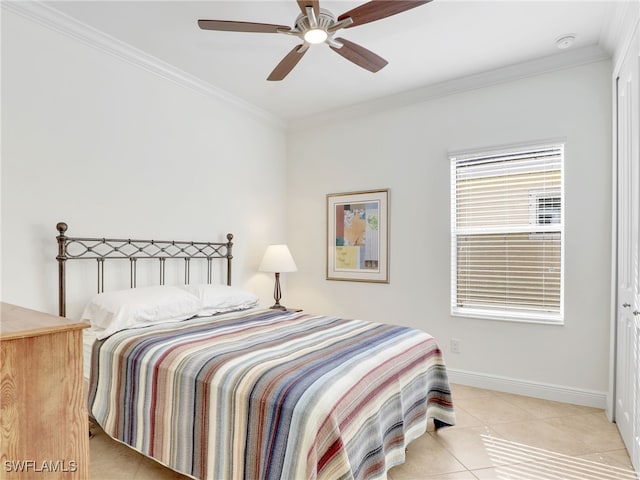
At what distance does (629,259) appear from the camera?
2246mm

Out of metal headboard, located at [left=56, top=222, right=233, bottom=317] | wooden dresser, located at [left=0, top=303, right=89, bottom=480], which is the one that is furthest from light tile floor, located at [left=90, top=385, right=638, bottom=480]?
wooden dresser, located at [left=0, top=303, right=89, bottom=480]

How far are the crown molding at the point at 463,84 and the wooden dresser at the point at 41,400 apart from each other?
3329mm

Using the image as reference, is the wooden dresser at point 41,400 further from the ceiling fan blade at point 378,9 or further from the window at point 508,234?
the window at point 508,234

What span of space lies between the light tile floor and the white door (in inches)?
6.1

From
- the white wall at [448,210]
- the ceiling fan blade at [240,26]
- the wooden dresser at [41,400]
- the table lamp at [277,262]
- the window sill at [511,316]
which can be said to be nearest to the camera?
the wooden dresser at [41,400]

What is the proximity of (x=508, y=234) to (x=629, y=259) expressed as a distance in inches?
38.0

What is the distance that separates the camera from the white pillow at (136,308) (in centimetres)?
226

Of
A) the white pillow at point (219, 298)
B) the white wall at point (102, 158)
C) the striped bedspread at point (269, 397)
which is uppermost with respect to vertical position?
the white wall at point (102, 158)

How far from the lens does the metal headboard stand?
232 cm

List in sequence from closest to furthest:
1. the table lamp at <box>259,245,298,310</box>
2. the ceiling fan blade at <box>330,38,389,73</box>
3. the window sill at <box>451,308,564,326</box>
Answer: the ceiling fan blade at <box>330,38,389,73</box>
the window sill at <box>451,308,564,326</box>
the table lamp at <box>259,245,298,310</box>

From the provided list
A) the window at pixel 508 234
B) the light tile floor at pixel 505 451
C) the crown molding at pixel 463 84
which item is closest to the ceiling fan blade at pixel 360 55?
the crown molding at pixel 463 84

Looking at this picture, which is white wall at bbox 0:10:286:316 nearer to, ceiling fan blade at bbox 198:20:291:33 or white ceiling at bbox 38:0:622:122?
white ceiling at bbox 38:0:622:122

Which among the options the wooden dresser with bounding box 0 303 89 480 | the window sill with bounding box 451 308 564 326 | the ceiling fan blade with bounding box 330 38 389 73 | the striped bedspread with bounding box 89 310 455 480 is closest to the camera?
the wooden dresser with bounding box 0 303 89 480

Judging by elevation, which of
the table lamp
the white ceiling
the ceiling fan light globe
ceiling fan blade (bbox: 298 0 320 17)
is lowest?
the table lamp
